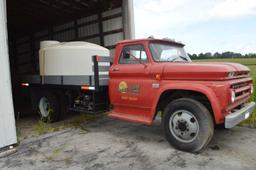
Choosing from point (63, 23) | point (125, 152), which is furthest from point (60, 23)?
point (125, 152)

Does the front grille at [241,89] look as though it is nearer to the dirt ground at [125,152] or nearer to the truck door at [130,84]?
the dirt ground at [125,152]

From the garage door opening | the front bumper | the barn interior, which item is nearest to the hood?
the front bumper

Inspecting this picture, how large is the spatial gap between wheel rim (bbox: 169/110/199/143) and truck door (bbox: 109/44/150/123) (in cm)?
63

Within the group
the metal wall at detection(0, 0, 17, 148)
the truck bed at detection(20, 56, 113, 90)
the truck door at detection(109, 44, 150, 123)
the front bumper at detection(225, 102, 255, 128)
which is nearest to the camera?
the front bumper at detection(225, 102, 255, 128)

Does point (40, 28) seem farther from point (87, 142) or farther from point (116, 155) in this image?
point (116, 155)

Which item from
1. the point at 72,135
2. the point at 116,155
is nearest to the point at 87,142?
the point at 72,135

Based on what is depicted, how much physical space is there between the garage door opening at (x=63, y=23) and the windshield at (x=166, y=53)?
10.9ft

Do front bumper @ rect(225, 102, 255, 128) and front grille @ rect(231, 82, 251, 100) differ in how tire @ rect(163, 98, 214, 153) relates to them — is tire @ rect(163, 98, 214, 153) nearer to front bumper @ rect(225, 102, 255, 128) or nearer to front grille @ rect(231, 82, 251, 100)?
front bumper @ rect(225, 102, 255, 128)

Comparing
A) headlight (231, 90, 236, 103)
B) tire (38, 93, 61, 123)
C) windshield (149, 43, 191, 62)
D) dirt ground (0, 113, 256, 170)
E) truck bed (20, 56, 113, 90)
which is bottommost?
dirt ground (0, 113, 256, 170)

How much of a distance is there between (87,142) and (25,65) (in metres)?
11.9

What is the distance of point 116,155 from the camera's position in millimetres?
3980

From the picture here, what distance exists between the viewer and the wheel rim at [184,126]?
12.8 ft

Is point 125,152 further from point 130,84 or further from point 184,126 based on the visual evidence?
point 130,84

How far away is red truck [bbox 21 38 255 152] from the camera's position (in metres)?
3.70
